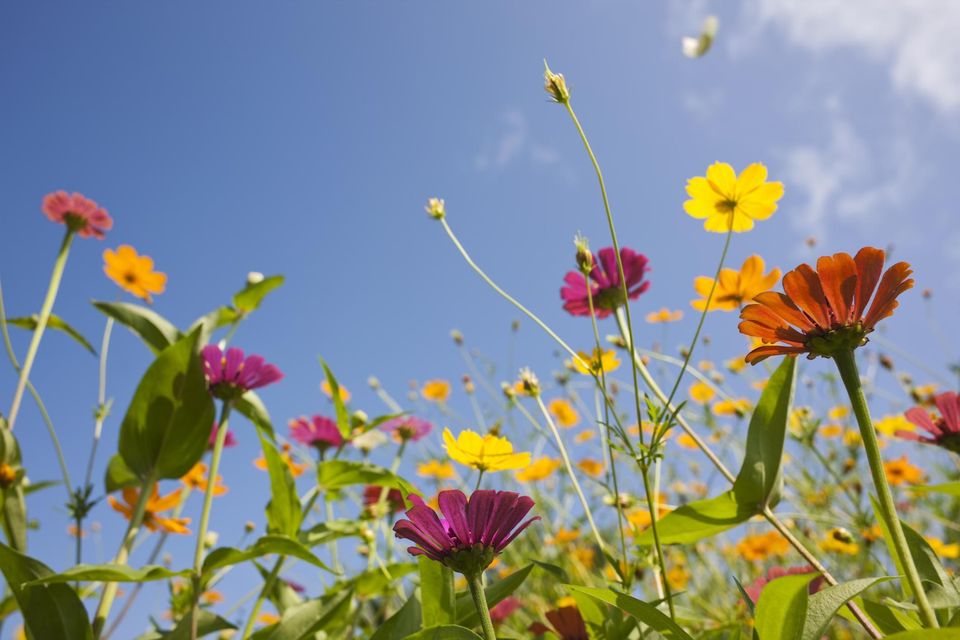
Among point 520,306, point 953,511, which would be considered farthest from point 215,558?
point 953,511

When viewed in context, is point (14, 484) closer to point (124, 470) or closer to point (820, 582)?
point (124, 470)

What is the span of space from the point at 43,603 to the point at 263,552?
235 mm

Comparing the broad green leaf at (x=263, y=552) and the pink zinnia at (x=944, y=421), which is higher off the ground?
the pink zinnia at (x=944, y=421)

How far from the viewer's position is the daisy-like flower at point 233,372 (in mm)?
913

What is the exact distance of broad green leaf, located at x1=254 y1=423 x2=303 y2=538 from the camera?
2.70 ft

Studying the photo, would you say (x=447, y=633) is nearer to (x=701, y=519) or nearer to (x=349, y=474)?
(x=701, y=519)

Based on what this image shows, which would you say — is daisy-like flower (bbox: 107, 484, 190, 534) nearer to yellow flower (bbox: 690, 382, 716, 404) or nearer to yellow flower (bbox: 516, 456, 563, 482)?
yellow flower (bbox: 516, 456, 563, 482)

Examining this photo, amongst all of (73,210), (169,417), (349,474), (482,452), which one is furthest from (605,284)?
(73,210)

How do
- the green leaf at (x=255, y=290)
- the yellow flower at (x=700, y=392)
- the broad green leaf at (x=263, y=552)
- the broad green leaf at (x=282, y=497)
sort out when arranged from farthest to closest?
the yellow flower at (x=700, y=392) < the green leaf at (x=255, y=290) < the broad green leaf at (x=282, y=497) < the broad green leaf at (x=263, y=552)

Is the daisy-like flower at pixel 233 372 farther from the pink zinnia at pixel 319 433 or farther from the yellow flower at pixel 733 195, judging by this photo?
the yellow flower at pixel 733 195

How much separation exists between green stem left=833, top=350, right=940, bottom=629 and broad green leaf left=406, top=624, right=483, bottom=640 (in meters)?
0.30

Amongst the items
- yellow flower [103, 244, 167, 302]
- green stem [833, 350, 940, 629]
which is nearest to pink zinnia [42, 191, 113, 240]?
yellow flower [103, 244, 167, 302]

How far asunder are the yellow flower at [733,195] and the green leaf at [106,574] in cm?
78

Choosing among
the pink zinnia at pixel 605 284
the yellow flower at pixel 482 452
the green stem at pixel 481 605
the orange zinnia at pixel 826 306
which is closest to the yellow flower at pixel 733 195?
the pink zinnia at pixel 605 284
